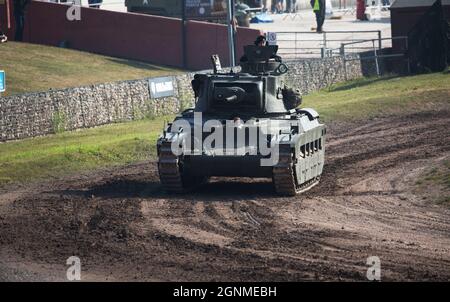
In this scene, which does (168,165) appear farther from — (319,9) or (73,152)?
(319,9)

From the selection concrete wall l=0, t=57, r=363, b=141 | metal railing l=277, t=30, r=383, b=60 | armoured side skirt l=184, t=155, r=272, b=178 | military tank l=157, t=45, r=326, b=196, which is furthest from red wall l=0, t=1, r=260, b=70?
armoured side skirt l=184, t=155, r=272, b=178

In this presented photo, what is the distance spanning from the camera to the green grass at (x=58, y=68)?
114ft

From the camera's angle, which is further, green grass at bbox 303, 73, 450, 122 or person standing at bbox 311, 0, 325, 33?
person standing at bbox 311, 0, 325, 33

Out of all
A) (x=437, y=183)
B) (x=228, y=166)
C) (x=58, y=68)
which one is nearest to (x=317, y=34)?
(x=58, y=68)

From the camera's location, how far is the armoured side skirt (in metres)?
18.2

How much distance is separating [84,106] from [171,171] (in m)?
10.2

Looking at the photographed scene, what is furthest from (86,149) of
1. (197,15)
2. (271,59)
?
(197,15)

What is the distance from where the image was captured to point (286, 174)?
17.9 meters

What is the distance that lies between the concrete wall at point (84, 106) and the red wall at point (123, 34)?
8.52 meters

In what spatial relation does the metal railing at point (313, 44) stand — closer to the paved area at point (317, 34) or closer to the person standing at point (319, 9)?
the paved area at point (317, 34)

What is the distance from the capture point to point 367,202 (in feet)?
58.0

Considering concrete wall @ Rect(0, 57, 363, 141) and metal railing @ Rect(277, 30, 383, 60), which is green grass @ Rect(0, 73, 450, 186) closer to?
concrete wall @ Rect(0, 57, 363, 141)

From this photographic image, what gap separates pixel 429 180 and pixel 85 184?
6.33 m

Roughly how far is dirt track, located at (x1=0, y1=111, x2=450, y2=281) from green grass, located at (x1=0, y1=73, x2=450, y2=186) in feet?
3.56
